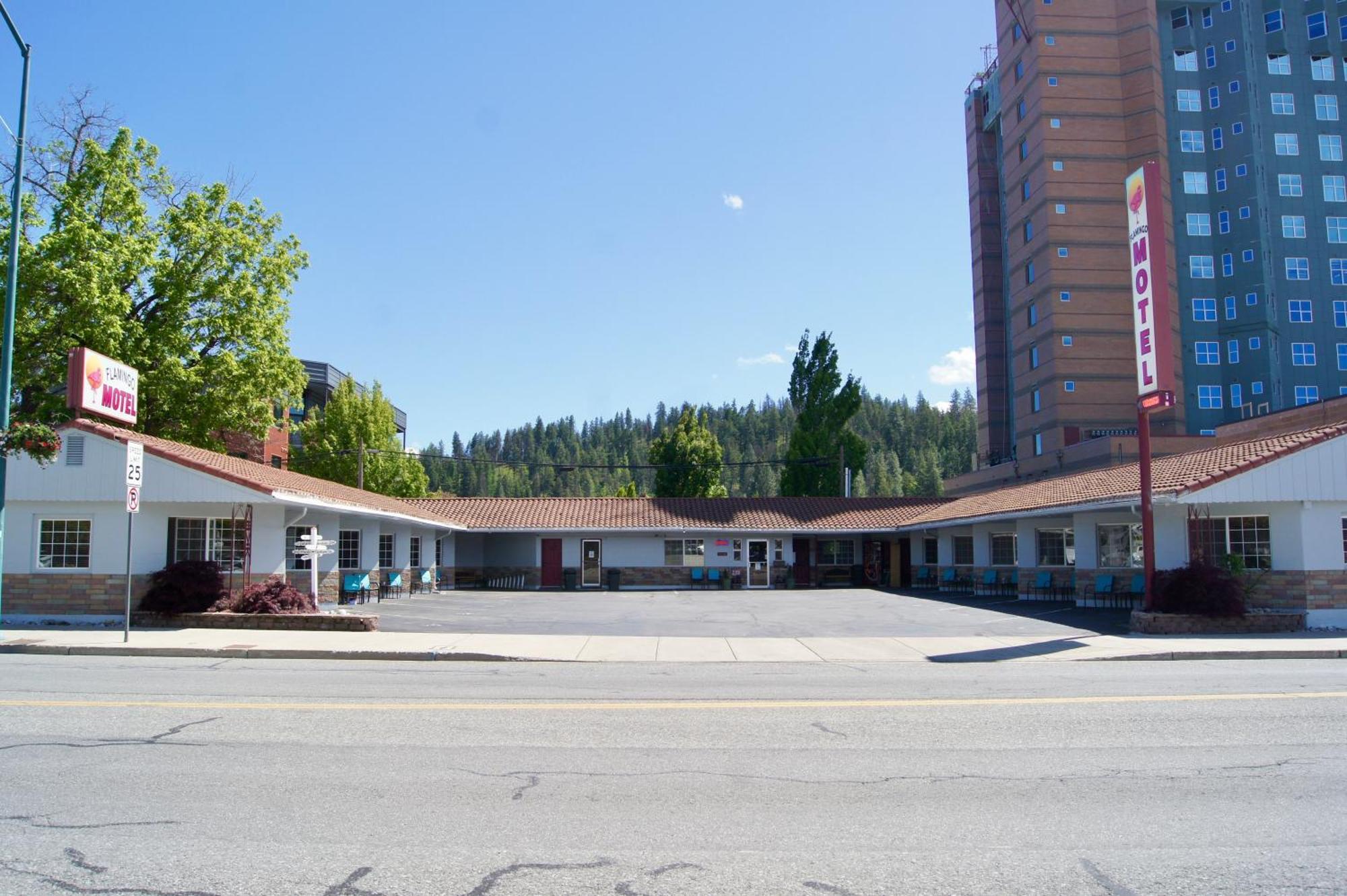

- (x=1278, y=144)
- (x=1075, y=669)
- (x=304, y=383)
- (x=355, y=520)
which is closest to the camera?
(x=1075, y=669)

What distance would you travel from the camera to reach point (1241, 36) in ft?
182

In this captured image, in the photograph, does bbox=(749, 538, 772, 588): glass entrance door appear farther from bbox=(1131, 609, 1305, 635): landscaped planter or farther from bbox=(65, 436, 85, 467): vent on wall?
bbox=(65, 436, 85, 467): vent on wall

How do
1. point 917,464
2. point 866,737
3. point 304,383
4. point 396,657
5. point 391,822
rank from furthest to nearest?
point 917,464 → point 304,383 → point 396,657 → point 866,737 → point 391,822

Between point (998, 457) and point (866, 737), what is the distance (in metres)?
59.3

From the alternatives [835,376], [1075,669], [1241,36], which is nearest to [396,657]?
[1075,669]

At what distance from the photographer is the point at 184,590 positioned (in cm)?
1877

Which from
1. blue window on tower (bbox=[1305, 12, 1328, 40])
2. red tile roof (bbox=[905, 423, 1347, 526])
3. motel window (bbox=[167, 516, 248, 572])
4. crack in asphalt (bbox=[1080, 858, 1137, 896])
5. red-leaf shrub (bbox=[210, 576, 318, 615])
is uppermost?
blue window on tower (bbox=[1305, 12, 1328, 40])

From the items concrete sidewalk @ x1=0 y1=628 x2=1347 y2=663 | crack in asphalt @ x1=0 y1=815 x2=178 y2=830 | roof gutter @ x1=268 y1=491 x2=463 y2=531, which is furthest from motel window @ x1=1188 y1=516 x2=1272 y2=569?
crack in asphalt @ x1=0 y1=815 x2=178 y2=830

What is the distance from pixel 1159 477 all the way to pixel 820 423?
33949 mm

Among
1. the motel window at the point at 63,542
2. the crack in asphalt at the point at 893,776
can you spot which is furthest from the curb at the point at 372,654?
the crack in asphalt at the point at 893,776

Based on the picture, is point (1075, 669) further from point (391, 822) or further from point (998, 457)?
point (998, 457)

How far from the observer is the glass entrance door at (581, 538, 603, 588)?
3947 centimetres

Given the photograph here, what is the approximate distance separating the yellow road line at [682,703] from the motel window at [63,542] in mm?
10732

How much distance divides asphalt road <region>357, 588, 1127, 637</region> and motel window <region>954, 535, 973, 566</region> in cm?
348
